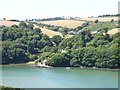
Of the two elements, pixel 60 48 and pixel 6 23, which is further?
pixel 6 23

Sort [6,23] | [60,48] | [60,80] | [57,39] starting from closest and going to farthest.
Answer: [60,80] < [60,48] < [57,39] < [6,23]

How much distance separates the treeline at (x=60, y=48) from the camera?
29.0 m

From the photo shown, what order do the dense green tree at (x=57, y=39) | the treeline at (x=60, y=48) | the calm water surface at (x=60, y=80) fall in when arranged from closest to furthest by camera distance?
the calm water surface at (x=60, y=80)
the treeline at (x=60, y=48)
the dense green tree at (x=57, y=39)

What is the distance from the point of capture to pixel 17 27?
127 ft

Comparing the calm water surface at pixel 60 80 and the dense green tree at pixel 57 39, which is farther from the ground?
the dense green tree at pixel 57 39

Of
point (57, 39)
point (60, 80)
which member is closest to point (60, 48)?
point (57, 39)

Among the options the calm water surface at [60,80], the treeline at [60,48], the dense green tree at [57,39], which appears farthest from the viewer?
the dense green tree at [57,39]

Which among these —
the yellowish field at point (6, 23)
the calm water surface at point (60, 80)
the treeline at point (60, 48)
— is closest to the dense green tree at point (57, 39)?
the treeline at point (60, 48)

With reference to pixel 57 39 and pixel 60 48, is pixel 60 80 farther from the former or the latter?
pixel 57 39

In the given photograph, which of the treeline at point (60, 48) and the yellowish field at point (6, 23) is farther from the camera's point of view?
the yellowish field at point (6, 23)

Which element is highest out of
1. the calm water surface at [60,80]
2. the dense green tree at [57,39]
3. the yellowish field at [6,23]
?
the yellowish field at [6,23]

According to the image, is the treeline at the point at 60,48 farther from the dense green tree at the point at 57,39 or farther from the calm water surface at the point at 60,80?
the calm water surface at the point at 60,80

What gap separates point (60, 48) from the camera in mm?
33219

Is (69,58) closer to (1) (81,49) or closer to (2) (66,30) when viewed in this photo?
(1) (81,49)
